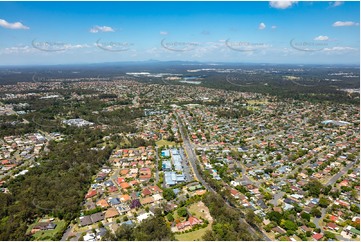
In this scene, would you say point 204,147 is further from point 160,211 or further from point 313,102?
point 313,102

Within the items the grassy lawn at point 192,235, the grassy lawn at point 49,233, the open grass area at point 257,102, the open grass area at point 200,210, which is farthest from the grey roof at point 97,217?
the open grass area at point 257,102

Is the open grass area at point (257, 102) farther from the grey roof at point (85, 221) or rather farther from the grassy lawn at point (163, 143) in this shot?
the grey roof at point (85, 221)

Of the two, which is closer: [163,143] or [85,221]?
[85,221]

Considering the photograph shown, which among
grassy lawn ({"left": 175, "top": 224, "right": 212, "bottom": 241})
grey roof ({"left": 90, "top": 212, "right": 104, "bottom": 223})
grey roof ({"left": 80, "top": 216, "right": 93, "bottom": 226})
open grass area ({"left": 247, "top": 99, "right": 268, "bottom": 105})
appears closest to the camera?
grassy lawn ({"left": 175, "top": 224, "right": 212, "bottom": 241})

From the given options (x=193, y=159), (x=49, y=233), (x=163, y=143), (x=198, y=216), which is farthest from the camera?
(x=163, y=143)

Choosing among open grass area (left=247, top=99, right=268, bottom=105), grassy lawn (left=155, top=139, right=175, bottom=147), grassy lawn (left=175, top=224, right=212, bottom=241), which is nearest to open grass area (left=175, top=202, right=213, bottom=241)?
grassy lawn (left=175, top=224, right=212, bottom=241)

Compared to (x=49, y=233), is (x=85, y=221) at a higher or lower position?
higher

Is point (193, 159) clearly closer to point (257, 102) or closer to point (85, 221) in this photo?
point (85, 221)

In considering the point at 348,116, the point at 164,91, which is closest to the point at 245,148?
the point at 348,116

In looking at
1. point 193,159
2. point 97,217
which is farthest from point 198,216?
point 193,159

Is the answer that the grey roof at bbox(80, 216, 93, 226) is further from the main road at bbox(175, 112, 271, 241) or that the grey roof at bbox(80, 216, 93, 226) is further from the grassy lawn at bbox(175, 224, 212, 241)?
the main road at bbox(175, 112, 271, 241)

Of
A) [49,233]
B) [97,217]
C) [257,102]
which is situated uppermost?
[257,102]
